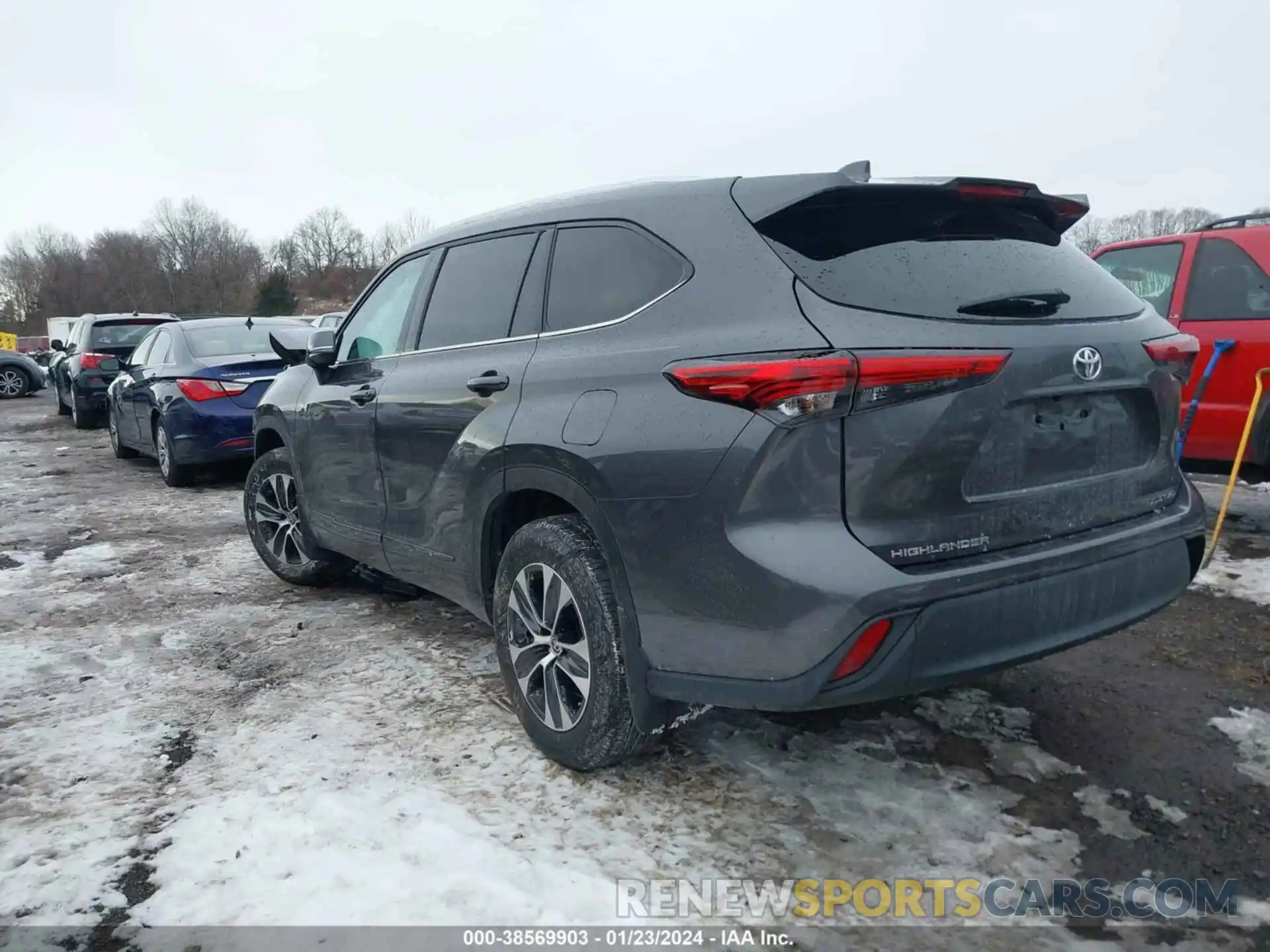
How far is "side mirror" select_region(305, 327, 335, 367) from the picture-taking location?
4320 mm

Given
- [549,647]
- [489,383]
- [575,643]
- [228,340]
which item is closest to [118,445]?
[228,340]

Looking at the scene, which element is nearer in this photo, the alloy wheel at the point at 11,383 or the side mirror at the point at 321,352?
the side mirror at the point at 321,352

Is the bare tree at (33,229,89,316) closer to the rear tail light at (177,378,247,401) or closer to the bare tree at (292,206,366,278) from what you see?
the bare tree at (292,206,366,278)

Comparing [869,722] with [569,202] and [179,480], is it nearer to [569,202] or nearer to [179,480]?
[569,202]

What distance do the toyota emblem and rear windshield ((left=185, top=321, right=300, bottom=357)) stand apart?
7.47 meters

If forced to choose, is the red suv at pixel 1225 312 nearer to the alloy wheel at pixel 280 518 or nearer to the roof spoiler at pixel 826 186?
the roof spoiler at pixel 826 186

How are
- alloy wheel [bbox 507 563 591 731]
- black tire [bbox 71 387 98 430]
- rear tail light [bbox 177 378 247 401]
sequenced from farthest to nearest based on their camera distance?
1. black tire [bbox 71 387 98 430]
2. rear tail light [bbox 177 378 247 401]
3. alloy wheel [bbox 507 563 591 731]

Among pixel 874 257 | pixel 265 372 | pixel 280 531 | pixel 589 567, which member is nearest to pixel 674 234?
pixel 874 257

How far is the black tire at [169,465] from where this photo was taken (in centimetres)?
833

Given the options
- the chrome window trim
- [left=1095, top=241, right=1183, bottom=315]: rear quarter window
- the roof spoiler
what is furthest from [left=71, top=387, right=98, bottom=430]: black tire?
the roof spoiler

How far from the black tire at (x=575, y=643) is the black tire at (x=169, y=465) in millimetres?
6457

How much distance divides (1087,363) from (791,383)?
885 mm

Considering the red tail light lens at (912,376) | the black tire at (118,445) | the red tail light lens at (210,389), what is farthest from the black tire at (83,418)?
the red tail light lens at (912,376)

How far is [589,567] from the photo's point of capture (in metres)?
2.67
